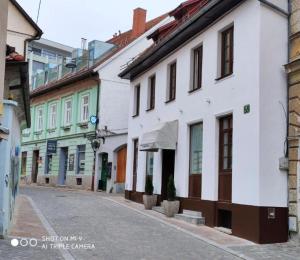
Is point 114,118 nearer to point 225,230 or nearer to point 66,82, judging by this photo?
point 66,82

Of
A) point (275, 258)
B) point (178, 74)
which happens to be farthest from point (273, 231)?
point (178, 74)

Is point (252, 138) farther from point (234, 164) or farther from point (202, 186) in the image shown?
point (202, 186)

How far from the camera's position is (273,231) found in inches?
480

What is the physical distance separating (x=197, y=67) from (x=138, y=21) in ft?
50.8

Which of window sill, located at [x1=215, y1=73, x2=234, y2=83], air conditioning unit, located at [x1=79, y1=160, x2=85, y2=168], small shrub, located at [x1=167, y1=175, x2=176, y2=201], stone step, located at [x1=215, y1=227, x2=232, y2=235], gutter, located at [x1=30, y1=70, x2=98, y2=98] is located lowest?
stone step, located at [x1=215, y1=227, x2=232, y2=235]

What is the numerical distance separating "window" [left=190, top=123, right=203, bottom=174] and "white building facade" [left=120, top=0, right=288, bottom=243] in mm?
32

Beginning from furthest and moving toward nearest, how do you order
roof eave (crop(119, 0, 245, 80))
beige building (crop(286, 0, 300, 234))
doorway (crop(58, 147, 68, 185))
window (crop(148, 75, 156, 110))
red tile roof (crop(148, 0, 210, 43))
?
doorway (crop(58, 147, 68, 185)) → window (crop(148, 75, 156, 110)) → red tile roof (crop(148, 0, 210, 43)) → roof eave (crop(119, 0, 245, 80)) → beige building (crop(286, 0, 300, 234))

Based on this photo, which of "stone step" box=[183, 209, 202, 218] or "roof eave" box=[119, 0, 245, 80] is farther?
"stone step" box=[183, 209, 202, 218]

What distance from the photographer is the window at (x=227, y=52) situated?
14.5 m

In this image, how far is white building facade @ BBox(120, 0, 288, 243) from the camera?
40.7 feet

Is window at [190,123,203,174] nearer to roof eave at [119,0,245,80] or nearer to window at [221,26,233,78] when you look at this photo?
window at [221,26,233,78]

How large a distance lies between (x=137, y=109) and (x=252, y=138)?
10170mm

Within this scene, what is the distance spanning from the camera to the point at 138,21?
31312 millimetres

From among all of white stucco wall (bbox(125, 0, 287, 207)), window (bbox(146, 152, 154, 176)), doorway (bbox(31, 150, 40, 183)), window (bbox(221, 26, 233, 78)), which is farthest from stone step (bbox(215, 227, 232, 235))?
doorway (bbox(31, 150, 40, 183))
